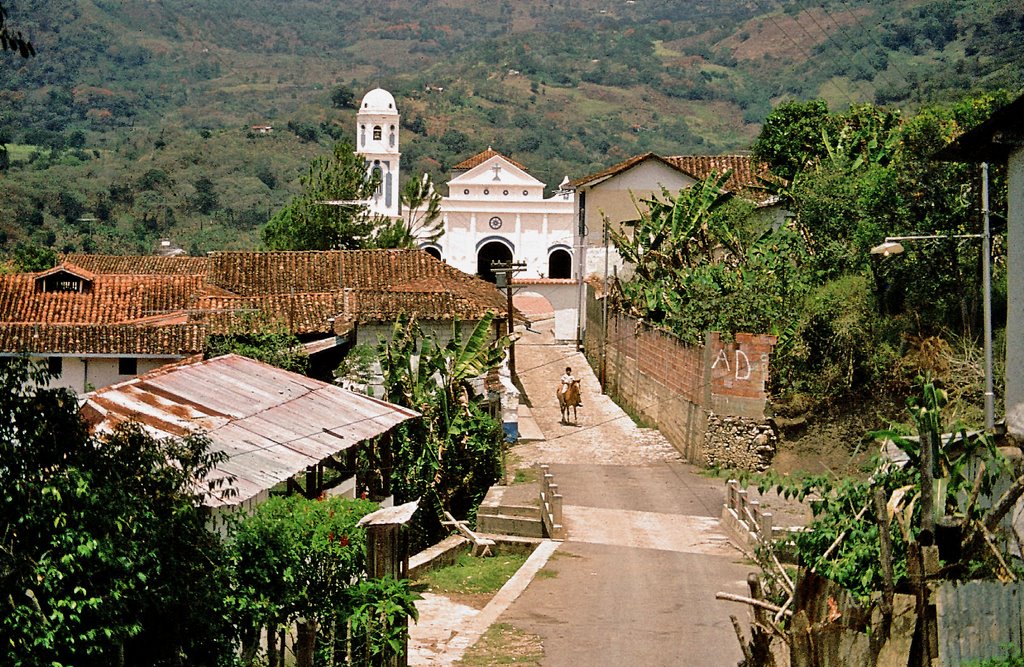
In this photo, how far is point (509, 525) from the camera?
18297 mm

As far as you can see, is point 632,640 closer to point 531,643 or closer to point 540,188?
point 531,643

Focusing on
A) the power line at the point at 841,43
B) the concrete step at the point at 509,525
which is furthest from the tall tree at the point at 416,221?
the power line at the point at 841,43

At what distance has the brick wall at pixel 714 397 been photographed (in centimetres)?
2273

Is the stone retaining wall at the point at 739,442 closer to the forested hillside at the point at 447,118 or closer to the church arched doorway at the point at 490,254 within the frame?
the forested hillside at the point at 447,118

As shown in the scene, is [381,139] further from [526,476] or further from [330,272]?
[526,476]

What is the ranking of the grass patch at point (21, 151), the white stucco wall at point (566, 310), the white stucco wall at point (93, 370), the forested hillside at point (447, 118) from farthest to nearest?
the grass patch at point (21, 151), the forested hillside at point (447, 118), the white stucco wall at point (566, 310), the white stucco wall at point (93, 370)

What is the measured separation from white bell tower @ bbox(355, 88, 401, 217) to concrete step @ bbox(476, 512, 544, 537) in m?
61.0

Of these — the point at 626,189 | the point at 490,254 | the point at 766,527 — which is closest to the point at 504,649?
the point at 766,527

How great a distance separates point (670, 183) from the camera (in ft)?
152

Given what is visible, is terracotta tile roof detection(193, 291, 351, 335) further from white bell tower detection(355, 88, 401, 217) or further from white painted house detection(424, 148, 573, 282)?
white bell tower detection(355, 88, 401, 217)

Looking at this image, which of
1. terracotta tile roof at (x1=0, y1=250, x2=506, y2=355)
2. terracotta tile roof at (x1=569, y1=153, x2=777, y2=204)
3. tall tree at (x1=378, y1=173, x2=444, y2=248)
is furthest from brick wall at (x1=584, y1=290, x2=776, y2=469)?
tall tree at (x1=378, y1=173, x2=444, y2=248)

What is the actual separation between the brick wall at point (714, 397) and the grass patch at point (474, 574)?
6.77 metres

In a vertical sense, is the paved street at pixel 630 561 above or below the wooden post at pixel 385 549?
below

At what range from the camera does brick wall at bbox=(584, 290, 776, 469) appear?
74.6 ft
